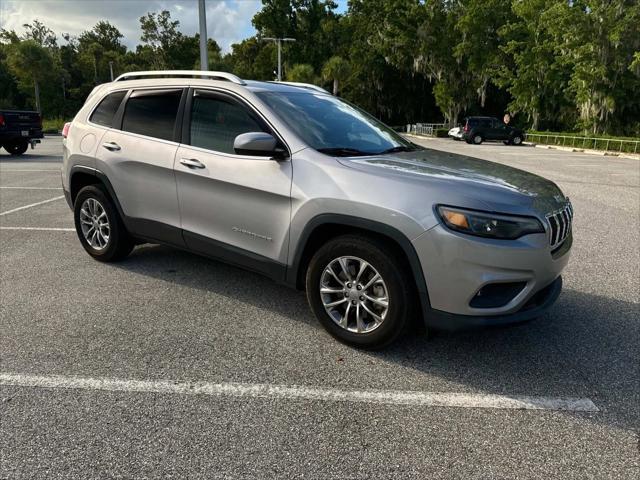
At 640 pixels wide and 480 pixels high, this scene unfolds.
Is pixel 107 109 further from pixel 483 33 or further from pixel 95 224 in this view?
pixel 483 33

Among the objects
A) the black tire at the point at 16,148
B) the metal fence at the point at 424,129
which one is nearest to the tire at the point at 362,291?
the black tire at the point at 16,148

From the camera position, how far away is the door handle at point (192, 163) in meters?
3.97

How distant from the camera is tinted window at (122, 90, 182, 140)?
170 inches

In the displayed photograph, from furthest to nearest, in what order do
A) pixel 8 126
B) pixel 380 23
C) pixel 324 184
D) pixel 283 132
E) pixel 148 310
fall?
pixel 380 23
pixel 8 126
pixel 148 310
pixel 283 132
pixel 324 184

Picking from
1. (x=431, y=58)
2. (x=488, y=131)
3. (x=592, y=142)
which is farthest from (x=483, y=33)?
(x=592, y=142)

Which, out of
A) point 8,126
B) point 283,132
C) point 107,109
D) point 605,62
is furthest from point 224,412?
point 605,62

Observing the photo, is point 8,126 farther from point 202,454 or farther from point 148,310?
point 202,454

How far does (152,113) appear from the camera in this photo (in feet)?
14.7

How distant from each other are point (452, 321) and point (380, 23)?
175ft

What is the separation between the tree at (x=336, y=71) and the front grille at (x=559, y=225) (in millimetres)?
54251

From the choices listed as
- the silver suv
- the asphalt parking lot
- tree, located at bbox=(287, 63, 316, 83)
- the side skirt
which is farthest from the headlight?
tree, located at bbox=(287, 63, 316, 83)

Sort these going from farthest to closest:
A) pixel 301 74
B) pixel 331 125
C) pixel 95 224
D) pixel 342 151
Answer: pixel 301 74
pixel 95 224
pixel 331 125
pixel 342 151

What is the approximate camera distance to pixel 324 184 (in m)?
3.33

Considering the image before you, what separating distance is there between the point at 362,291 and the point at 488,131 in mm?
32088
